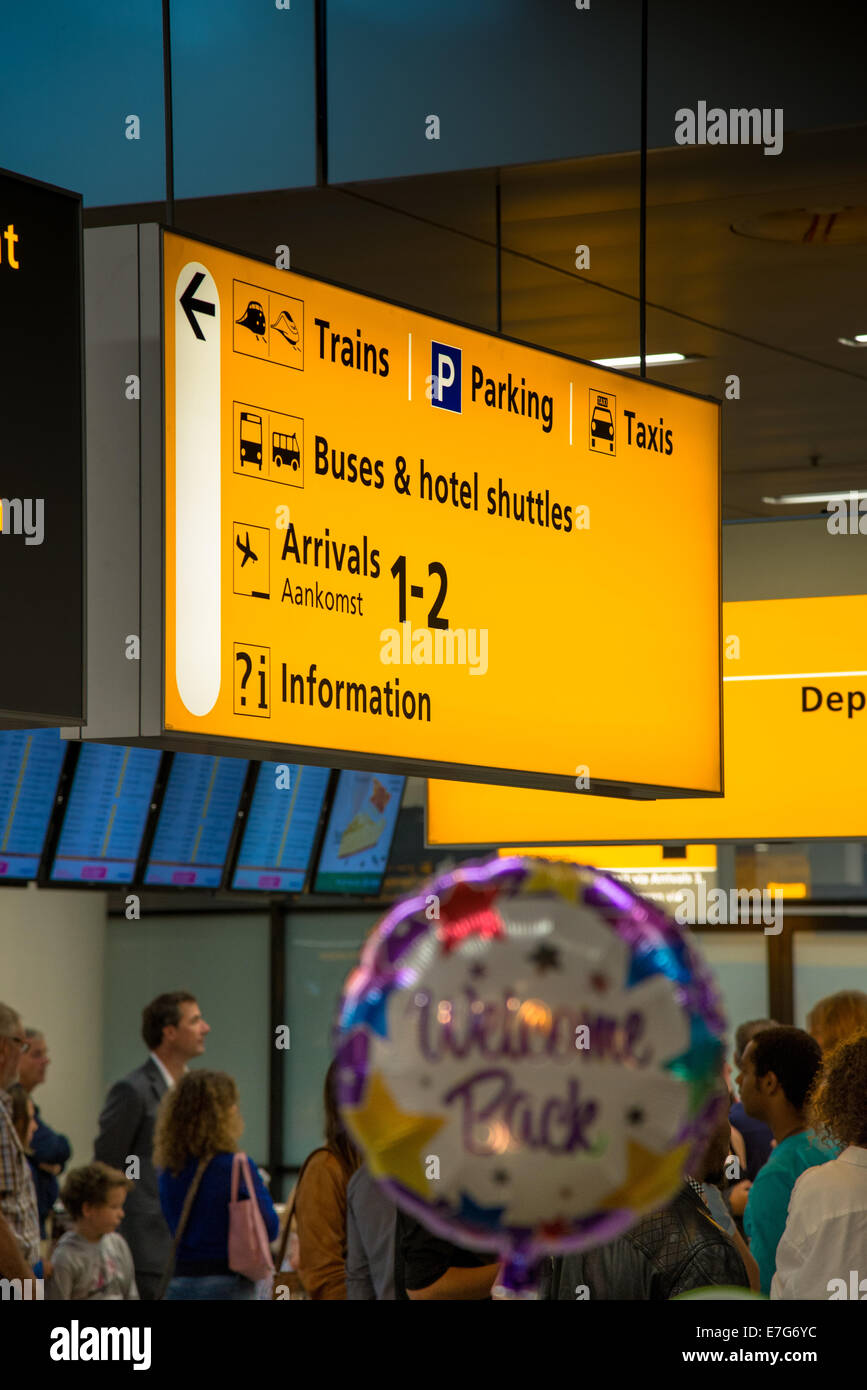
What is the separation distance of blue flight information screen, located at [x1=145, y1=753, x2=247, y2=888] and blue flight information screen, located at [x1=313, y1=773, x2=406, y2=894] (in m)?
0.77

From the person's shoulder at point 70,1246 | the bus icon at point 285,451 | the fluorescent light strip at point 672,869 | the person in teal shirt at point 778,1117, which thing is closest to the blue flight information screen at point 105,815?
the fluorescent light strip at point 672,869

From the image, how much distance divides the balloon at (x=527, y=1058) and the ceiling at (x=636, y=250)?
9.32 ft

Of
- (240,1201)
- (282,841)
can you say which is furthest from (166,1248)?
(282,841)

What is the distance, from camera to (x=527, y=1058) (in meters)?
0.84

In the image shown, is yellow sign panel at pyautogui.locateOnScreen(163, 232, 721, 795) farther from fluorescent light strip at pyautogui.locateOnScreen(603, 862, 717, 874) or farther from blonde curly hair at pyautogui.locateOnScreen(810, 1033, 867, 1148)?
fluorescent light strip at pyautogui.locateOnScreen(603, 862, 717, 874)

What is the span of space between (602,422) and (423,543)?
0.58m

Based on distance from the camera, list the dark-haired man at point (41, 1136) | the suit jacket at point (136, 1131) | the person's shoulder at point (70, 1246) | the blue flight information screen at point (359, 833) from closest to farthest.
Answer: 1. the person's shoulder at point (70, 1246)
2. the suit jacket at point (136, 1131)
3. the dark-haired man at point (41, 1136)
4. the blue flight information screen at point (359, 833)

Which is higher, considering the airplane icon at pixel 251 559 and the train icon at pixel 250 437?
the train icon at pixel 250 437

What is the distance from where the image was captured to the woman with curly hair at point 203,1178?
4.86m

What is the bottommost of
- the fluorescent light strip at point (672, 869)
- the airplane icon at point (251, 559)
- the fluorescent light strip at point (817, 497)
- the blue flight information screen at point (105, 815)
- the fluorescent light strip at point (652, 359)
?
the fluorescent light strip at point (672, 869)

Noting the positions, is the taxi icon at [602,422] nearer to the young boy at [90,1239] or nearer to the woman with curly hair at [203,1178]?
the woman with curly hair at [203,1178]

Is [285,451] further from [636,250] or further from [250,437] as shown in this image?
[636,250]

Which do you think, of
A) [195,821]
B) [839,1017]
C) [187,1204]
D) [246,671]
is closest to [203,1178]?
[187,1204]

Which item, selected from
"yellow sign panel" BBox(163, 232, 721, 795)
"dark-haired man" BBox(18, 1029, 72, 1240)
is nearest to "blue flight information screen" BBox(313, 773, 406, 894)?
"dark-haired man" BBox(18, 1029, 72, 1240)
